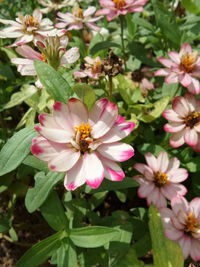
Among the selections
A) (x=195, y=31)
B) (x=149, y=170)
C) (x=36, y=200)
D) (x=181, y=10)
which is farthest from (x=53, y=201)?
(x=181, y=10)

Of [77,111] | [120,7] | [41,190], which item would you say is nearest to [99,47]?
[120,7]

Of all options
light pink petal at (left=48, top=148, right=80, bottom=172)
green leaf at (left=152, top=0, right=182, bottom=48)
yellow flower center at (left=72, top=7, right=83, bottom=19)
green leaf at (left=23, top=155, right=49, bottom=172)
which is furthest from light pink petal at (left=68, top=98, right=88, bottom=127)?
yellow flower center at (left=72, top=7, right=83, bottom=19)

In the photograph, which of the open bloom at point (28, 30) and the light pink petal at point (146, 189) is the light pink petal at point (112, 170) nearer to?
the light pink petal at point (146, 189)

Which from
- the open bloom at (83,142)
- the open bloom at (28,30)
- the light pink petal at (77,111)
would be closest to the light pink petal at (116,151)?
the open bloom at (83,142)

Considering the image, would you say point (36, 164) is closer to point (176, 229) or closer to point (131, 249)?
point (131, 249)

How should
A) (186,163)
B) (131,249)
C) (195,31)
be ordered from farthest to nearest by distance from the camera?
(195,31)
(186,163)
(131,249)

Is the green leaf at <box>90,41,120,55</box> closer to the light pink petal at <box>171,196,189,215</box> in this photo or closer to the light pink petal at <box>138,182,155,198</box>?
the light pink petal at <box>138,182,155,198</box>

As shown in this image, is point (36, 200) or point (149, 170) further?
point (149, 170)

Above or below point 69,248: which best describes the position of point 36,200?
above
